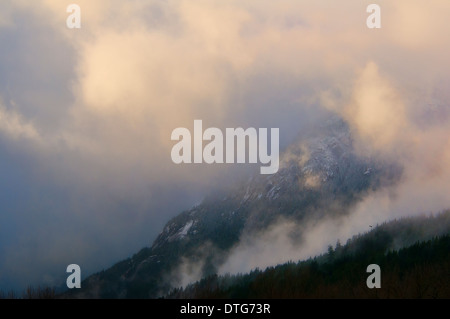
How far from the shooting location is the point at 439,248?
531 ft

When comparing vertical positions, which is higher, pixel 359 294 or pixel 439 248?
pixel 439 248
